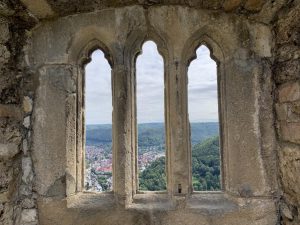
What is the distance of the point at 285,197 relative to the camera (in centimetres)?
203

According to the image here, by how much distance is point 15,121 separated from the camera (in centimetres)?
Result: 215

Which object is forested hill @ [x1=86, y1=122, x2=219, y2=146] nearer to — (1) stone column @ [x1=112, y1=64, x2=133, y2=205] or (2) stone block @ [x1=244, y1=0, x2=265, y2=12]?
(1) stone column @ [x1=112, y1=64, x2=133, y2=205]

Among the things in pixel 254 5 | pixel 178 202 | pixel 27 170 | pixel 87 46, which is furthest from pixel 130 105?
pixel 254 5

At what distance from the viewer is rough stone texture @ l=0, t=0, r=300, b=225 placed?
82.0 inches

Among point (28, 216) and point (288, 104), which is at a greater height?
point (288, 104)

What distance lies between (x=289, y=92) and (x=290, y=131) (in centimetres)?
26

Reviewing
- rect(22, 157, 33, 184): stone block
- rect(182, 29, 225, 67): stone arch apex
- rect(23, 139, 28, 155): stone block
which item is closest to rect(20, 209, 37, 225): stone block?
rect(22, 157, 33, 184): stone block

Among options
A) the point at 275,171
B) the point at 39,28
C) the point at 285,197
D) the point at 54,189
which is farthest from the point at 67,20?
the point at 285,197

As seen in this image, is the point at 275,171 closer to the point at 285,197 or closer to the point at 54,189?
the point at 285,197

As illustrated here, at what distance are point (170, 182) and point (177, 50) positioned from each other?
101cm

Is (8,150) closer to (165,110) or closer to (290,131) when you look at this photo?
(165,110)

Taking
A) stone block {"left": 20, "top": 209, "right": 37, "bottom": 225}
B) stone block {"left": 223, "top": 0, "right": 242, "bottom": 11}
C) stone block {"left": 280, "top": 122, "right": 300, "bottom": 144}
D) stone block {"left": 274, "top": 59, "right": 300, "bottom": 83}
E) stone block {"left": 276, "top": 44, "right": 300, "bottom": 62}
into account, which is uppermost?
stone block {"left": 223, "top": 0, "right": 242, "bottom": 11}

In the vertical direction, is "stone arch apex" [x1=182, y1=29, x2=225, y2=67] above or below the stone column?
above

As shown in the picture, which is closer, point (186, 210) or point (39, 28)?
point (186, 210)
